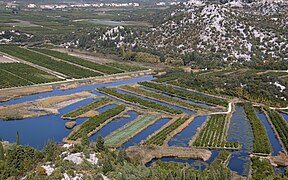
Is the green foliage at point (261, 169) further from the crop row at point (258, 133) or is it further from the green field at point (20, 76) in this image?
the green field at point (20, 76)

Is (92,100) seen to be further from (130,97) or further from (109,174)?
(109,174)

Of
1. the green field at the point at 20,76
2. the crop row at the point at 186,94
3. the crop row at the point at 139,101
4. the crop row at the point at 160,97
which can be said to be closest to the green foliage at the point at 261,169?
the crop row at the point at 139,101

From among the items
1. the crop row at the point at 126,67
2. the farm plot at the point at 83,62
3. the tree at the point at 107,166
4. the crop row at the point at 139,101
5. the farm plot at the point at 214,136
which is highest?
the tree at the point at 107,166

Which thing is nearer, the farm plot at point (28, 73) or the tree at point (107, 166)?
the tree at point (107, 166)

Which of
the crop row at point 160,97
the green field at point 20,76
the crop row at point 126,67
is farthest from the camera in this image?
the crop row at point 126,67

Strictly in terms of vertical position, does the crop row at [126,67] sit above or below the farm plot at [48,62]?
below

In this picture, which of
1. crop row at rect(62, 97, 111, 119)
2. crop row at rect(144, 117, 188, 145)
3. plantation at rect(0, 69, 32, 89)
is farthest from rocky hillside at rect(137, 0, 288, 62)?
crop row at rect(144, 117, 188, 145)

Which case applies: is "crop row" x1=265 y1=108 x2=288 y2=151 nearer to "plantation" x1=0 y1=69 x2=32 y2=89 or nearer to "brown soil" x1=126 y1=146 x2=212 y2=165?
"brown soil" x1=126 y1=146 x2=212 y2=165
